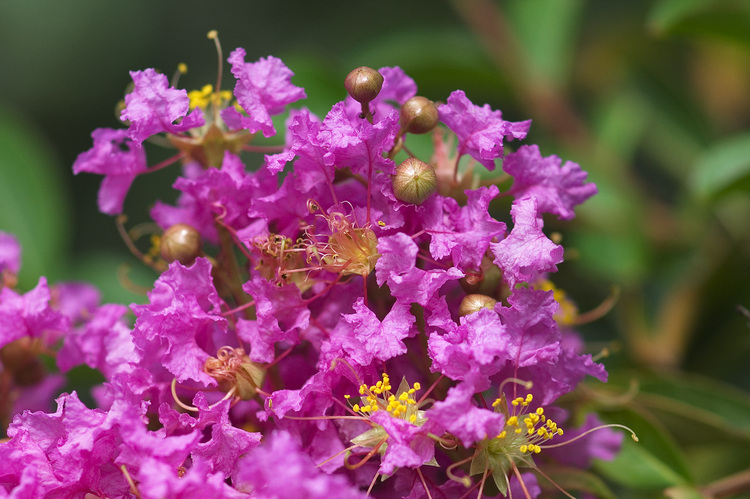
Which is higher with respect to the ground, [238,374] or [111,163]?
[111,163]

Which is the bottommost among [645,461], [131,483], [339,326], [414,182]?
[645,461]

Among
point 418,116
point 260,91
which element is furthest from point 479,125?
point 260,91

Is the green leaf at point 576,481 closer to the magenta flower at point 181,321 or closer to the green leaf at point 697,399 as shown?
the green leaf at point 697,399

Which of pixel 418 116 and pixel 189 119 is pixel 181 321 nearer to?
pixel 189 119

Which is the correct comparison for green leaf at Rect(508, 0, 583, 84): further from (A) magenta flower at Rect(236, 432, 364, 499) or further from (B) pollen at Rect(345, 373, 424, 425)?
(A) magenta flower at Rect(236, 432, 364, 499)

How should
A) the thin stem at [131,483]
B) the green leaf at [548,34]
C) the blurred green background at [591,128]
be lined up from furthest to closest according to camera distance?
the green leaf at [548,34] < the blurred green background at [591,128] < the thin stem at [131,483]

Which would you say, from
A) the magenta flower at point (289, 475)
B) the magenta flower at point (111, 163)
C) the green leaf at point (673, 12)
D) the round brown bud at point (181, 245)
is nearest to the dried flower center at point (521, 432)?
the magenta flower at point (289, 475)

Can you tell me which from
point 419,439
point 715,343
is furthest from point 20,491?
point 715,343
